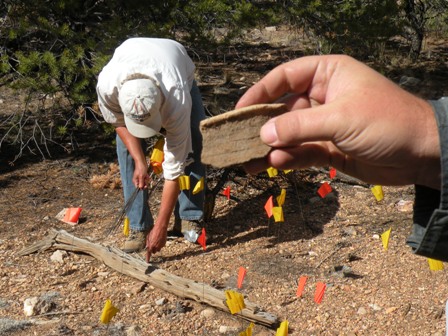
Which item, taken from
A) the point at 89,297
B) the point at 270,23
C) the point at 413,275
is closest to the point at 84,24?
the point at 270,23

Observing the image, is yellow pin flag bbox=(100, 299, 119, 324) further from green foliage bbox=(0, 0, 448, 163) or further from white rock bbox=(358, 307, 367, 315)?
green foliage bbox=(0, 0, 448, 163)

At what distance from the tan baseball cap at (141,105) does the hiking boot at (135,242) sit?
1167mm

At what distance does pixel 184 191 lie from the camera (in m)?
4.95

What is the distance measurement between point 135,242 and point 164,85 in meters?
1.32

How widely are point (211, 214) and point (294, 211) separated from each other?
0.65 metres

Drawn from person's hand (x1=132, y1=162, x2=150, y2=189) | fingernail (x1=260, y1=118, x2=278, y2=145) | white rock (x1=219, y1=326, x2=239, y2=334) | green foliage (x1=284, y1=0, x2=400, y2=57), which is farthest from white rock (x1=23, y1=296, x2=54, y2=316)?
green foliage (x1=284, y1=0, x2=400, y2=57)

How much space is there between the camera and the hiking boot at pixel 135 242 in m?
4.82

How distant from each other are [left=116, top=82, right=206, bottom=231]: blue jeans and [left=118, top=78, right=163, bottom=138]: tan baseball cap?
77 cm

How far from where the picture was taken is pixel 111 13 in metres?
6.48

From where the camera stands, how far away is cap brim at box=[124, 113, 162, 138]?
3.83 meters

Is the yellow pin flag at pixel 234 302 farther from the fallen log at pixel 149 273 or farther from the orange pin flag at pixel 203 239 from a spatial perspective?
the orange pin flag at pixel 203 239

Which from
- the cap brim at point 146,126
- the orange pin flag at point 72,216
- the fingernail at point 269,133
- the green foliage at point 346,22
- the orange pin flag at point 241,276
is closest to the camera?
the fingernail at point 269,133

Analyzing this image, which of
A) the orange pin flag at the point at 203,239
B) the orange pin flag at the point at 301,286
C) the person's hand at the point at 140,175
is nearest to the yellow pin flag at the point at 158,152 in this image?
the person's hand at the point at 140,175

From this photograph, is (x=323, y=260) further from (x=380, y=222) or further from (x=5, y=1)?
(x=5, y=1)
